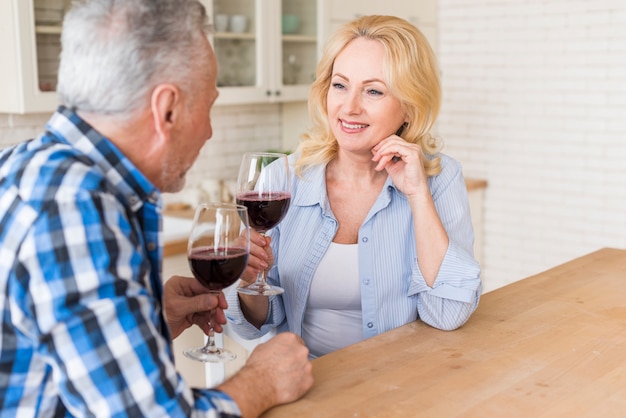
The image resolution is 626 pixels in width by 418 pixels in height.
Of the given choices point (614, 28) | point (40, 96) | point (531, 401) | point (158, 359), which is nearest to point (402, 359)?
point (531, 401)

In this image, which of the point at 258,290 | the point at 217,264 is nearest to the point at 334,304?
the point at 258,290

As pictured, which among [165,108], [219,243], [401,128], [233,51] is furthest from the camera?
[233,51]

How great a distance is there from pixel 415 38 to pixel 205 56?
109 cm

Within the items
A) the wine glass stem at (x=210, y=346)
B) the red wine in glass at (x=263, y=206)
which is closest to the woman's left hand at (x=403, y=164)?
the red wine in glass at (x=263, y=206)

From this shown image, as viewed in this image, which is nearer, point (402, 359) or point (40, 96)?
point (402, 359)

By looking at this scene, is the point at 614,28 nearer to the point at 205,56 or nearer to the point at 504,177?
the point at 504,177

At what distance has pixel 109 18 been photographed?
3.73 feet

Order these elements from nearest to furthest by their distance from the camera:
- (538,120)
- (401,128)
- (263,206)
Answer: (263,206), (401,128), (538,120)

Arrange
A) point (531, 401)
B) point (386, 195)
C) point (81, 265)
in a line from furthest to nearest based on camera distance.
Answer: point (386, 195)
point (531, 401)
point (81, 265)

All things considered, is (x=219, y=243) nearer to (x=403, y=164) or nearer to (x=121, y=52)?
(x=121, y=52)

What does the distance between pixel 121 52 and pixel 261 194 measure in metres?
0.70

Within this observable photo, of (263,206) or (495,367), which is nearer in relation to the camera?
(495,367)

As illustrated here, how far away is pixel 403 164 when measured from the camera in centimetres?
209

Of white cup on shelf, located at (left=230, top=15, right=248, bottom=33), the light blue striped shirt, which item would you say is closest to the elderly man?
the light blue striped shirt
